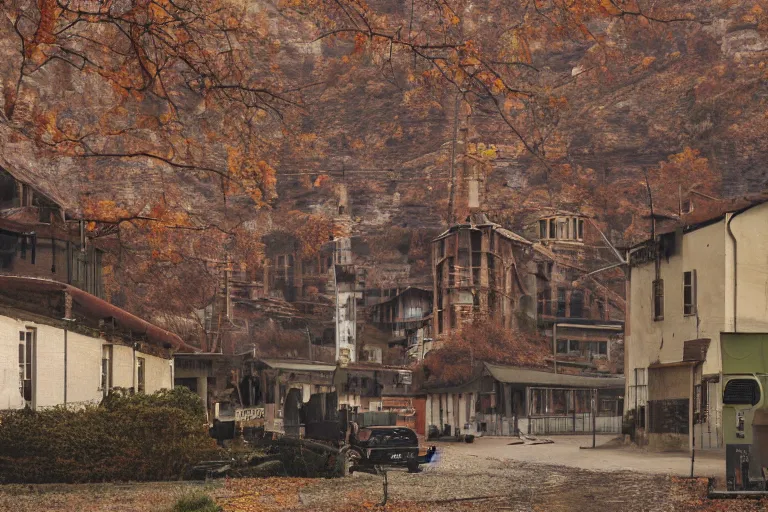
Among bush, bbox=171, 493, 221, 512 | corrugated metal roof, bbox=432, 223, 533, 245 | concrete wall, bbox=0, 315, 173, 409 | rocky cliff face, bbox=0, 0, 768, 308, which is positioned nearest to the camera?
bush, bbox=171, 493, 221, 512

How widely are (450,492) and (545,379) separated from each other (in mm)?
30065

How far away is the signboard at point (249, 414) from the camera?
143 ft

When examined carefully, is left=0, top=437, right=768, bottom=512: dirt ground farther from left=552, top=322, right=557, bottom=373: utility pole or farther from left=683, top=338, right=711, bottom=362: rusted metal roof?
left=552, top=322, right=557, bottom=373: utility pole

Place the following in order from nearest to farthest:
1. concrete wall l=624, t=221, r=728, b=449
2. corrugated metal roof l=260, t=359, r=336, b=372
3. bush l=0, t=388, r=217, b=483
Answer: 1. bush l=0, t=388, r=217, b=483
2. concrete wall l=624, t=221, r=728, b=449
3. corrugated metal roof l=260, t=359, r=336, b=372

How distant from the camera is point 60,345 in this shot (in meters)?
21.5

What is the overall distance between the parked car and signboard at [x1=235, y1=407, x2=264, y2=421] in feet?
63.4

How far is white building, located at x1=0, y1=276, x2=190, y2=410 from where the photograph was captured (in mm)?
19125

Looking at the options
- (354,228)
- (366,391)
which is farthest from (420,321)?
(354,228)

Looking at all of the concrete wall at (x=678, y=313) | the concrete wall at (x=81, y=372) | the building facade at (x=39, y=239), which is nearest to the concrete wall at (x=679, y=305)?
the concrete wall at (x=678, y=313)

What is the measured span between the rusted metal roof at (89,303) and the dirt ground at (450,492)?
20.8ft

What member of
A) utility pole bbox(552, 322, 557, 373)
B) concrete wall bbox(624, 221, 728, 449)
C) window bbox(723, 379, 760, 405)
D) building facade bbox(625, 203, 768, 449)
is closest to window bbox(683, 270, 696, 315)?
building facade bbox(625, 203, 768, 449)

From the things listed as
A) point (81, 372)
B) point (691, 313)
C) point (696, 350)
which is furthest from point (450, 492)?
point (691, 313)

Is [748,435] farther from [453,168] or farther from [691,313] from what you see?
[453,168]

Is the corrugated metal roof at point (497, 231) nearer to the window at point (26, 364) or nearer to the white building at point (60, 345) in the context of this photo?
the white building at point (60, 345)
